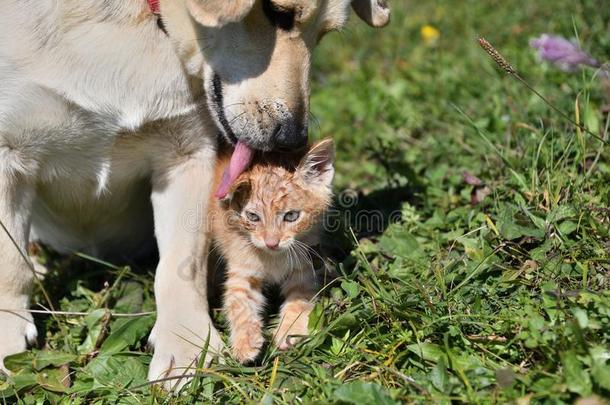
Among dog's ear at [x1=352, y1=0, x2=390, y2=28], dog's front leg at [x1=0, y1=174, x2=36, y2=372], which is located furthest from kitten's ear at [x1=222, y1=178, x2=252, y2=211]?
dog's ear at [x1=352, y1=0, x2=390, y2=28]

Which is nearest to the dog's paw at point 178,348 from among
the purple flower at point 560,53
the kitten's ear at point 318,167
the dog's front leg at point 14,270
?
the dog's front leg at point 14,270

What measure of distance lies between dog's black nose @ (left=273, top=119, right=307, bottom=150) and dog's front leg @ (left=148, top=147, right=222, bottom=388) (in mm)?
419

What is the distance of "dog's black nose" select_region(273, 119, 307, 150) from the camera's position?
8.70 feet

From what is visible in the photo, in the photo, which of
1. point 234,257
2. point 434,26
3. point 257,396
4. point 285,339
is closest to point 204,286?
point 234,257

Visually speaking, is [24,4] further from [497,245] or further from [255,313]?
[497,245]

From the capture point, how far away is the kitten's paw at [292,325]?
2609mm

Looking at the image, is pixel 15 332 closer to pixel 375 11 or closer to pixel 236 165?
pixel 236 165

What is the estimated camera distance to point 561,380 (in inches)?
82.5

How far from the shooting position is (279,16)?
2.63 m

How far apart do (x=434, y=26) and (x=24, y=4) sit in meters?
3.35

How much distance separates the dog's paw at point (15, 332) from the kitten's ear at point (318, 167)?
104cm

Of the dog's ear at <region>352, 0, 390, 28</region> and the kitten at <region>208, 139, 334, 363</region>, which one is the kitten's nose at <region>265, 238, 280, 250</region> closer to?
the kitten at <region>208, 139, 334, 363</region>

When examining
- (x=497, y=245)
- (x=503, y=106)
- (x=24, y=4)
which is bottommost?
(x=503, y=106)

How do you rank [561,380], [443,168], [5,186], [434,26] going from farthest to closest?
[434,26] → [443,168] → [5,186] → [561,380]
